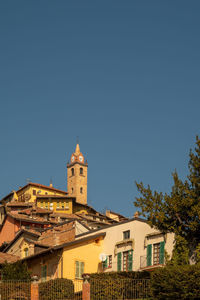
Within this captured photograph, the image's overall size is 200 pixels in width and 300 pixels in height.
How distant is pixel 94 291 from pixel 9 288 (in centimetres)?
494

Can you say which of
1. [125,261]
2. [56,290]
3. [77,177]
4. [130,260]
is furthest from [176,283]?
[77,177]

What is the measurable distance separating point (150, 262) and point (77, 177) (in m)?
115

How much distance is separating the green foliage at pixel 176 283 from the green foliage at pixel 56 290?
16.4ft

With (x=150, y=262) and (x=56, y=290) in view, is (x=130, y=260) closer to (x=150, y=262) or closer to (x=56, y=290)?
(x=150, y=262)

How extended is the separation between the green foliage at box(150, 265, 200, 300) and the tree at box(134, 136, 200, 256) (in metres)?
5.61

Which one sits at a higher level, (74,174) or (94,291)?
(74,174)

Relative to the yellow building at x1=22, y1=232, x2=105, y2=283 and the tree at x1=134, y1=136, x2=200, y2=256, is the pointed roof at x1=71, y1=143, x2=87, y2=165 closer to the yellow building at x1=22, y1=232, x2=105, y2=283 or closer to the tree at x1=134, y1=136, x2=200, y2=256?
the yellow building at x1=22, y1=232, x2=105, y2=283

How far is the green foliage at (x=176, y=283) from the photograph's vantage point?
28703 mm

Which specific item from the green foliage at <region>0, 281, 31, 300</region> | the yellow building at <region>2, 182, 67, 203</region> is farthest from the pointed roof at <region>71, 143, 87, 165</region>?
the green foliage at <region>0, 281, 31, 300</region>

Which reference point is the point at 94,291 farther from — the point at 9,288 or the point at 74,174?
the point at 74,174

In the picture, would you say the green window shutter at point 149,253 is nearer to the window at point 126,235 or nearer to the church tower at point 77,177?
the window at point 126,235

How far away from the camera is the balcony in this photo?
43.2 metres

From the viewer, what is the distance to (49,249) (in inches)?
1794

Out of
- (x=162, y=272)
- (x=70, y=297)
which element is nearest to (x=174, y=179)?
(x=162, y=272)
